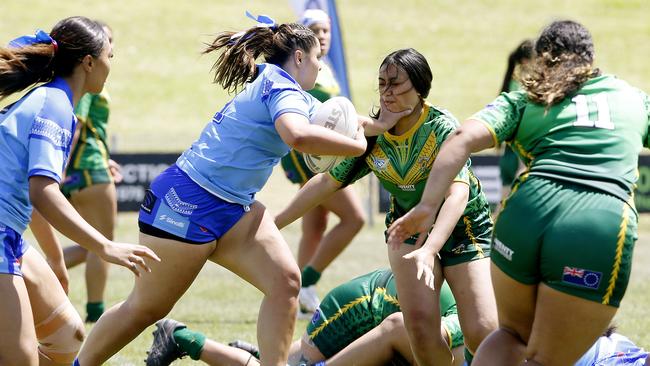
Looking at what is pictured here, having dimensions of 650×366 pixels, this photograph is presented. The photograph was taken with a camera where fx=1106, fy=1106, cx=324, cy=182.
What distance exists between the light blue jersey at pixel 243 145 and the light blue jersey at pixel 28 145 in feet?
2.43

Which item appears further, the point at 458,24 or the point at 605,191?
the point at 458,24

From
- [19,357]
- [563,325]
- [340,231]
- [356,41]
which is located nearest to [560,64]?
[563,325]

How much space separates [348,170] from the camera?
17.8ft

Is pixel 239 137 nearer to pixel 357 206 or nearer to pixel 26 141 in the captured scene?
pixel 26 141

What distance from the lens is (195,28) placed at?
3406 cm

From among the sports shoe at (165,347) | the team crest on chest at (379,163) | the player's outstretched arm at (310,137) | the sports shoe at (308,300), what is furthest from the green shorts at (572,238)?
the sports shoe at (308,300)

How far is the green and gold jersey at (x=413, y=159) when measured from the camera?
5.18 meters

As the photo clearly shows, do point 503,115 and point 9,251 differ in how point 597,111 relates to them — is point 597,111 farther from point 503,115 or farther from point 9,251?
point 9,251

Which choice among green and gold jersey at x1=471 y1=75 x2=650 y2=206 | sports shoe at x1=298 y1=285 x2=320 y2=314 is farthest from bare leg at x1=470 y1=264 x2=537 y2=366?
sports shoe at x1=298 y1=285 x2=320 y2=314

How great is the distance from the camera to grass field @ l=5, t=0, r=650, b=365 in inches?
1114

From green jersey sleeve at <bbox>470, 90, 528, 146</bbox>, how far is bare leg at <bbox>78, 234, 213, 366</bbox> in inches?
56.5

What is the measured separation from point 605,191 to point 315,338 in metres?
2.09

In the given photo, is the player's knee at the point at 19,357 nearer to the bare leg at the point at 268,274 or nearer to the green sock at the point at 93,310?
the bare leg at the point at 268,274

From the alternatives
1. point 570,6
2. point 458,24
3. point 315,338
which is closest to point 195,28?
point 458,24
